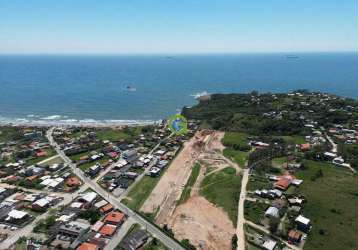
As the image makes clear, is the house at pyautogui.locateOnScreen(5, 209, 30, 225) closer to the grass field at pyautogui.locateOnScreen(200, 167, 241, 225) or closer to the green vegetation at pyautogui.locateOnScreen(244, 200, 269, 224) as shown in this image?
the grass field at pyautogui.locateOnScreen(200, 167, 241, 225)

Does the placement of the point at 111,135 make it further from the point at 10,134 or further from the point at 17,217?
the point at 17,217

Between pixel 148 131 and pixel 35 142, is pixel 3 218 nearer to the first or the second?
pixel 35 142

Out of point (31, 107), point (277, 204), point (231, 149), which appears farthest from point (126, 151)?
point (31, 107)

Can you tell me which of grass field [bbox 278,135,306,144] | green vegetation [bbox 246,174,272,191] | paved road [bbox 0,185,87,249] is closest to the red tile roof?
paved road [bbox 0,185,87,249]

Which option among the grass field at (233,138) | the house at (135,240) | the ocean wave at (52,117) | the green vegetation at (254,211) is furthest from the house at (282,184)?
the ocean wave at (52,117)

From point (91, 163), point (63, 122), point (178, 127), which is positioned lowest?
point (63, 122)

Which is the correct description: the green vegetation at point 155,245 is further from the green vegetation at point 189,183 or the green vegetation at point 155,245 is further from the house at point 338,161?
the house at point 338,161

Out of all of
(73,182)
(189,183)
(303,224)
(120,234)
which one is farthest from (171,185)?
(303,224)
